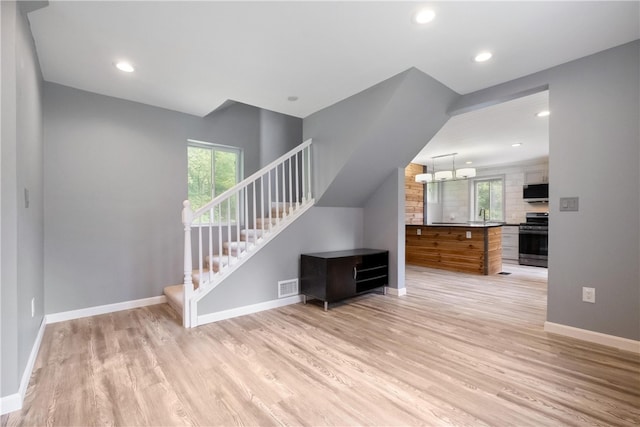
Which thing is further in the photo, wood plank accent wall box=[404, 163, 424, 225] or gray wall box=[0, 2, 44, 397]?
wood plank accent wall box=[404, 163, 424, 225]

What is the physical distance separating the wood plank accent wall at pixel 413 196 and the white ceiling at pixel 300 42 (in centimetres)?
457

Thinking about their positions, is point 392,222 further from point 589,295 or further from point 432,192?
point 432,192

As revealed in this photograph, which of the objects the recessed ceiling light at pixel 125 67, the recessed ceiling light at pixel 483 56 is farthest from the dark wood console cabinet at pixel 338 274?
the recessed ceiling light at pixel 125 67

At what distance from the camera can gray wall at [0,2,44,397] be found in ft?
5.46

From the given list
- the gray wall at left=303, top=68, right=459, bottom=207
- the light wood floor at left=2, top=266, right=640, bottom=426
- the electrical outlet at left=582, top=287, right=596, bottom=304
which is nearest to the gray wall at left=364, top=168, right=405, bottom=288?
the gray wall at left=303, top=68, right=459, bottom=207

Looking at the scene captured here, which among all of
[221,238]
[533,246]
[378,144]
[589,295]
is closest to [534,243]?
[533,246]

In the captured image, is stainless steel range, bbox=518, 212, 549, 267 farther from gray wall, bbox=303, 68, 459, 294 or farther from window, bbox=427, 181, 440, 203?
gray wall, bbox=303, 68, 459, 294

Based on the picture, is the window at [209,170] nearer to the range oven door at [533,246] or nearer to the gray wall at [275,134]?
the gray wall at [275,134]

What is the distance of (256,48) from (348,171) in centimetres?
171

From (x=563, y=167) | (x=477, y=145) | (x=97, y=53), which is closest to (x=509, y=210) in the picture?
(x=477, y=145)

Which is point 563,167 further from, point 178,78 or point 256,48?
point 178,78

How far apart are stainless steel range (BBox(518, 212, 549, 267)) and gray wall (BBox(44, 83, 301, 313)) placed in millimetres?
6791

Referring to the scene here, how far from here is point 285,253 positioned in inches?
146

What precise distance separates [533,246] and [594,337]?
15.0 feet
